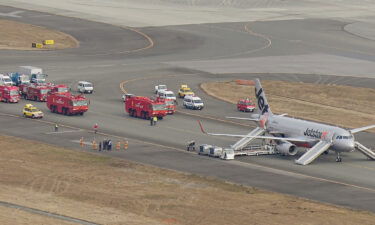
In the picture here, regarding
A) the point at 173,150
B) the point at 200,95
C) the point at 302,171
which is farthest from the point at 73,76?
the point at 302,171

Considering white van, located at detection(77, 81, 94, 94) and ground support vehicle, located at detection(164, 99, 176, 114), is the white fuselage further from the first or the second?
white van, located at detection(77, 81, 94, 94)

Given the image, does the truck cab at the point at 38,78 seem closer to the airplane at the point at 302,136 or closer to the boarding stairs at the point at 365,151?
the airplane at the point at 302,136

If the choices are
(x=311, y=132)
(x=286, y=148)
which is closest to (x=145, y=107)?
(x=286, y=148)

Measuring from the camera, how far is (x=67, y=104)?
15675cm

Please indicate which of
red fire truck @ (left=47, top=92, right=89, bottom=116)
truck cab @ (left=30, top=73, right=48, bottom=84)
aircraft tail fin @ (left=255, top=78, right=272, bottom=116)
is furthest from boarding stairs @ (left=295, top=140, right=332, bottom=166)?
truck cab @ (left=30, top=73, right=48, bottom=84)

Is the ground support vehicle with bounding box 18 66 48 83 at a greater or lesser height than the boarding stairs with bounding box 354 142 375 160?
lesser

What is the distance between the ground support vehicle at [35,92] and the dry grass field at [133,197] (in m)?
40.5

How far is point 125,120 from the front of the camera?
6137 inches

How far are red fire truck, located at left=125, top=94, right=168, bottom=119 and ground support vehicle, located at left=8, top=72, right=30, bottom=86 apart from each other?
28.4 metres

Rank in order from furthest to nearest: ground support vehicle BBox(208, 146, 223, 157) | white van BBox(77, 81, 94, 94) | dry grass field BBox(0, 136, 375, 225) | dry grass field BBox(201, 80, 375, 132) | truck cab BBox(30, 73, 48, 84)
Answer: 1. truck cab BBox(30, 73, 48, 84)
2. white van BBox(77, 81, 94, 94)
3. dry grass field BBox(201, 80, 375, 132)
4. ground support vehicle BBox(208, 146, 223, 157)
5. dry grass field BBox(0, 136, 375, 225)

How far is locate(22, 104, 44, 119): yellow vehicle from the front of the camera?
154 meters

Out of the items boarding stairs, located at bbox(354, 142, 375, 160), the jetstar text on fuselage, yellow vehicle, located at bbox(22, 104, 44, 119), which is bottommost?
yellow vehicle, located at bbox(22, 104, 44, 119)

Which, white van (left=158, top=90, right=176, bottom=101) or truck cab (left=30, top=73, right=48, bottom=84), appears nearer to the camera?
white van (left=158, top=90, right=176, bottom=101)

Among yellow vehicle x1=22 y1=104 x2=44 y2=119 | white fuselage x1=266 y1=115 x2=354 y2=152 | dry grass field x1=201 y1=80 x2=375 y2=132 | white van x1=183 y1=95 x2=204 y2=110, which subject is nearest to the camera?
white fuselage x1=266 y1=115 x2=354 y2=152
